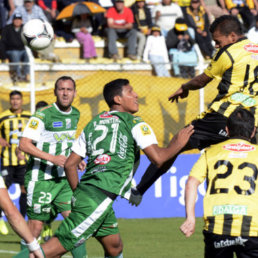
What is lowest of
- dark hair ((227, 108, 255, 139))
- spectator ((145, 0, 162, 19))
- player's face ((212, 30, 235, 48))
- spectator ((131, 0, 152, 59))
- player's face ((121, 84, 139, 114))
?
dark hair ((227, 108, 255, 139))

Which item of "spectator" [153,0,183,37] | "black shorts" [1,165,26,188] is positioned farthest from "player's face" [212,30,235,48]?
"spectator" [153,0,183,37]

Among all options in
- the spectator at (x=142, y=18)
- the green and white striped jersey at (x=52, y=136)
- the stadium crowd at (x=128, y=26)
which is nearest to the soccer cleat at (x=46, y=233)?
the green and white striped jersey at (x=52, y=136)

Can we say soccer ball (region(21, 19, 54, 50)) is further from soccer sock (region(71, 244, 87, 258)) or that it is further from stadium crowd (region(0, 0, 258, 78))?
stadium crowd (region(0, 0, 258, 78))

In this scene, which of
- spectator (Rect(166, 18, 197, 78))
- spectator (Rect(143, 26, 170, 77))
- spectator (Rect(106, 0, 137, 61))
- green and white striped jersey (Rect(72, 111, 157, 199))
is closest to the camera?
green and white striped jersey (Rect(72, 111, 157, 199))

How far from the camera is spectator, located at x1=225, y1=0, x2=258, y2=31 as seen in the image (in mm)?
19734

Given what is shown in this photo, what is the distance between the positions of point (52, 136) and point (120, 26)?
873 cm

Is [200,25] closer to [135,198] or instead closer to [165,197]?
[165,197]

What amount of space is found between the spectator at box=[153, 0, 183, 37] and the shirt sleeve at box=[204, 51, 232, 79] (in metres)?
10.6

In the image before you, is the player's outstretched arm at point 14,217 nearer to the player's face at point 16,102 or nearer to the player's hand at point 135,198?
the player's hand at point 135,198

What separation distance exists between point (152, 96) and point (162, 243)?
153 inches

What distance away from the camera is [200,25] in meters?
18.8

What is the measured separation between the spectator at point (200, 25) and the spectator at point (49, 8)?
3.23m

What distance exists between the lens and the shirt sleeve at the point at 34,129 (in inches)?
366

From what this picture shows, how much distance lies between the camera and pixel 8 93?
1403cm
